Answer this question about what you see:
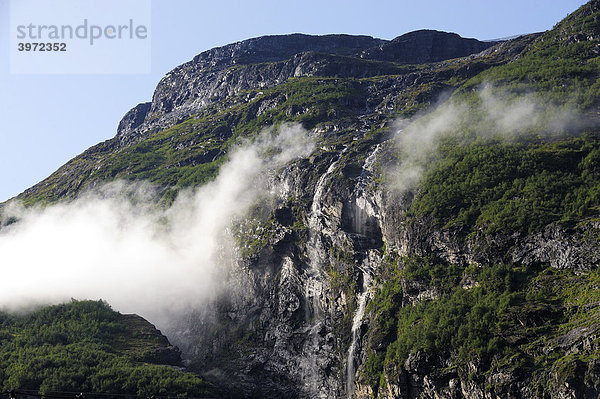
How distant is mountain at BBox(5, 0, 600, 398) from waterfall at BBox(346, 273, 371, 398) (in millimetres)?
386

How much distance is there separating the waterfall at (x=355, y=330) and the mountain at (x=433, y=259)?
386 mm

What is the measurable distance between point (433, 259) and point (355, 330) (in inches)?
987

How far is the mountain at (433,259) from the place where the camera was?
302ft

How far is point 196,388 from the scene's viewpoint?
380 feet

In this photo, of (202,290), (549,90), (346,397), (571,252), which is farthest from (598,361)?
(202,290)

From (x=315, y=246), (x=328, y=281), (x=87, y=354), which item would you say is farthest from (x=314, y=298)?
(x=87, y=354)

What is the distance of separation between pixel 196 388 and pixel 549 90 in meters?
132

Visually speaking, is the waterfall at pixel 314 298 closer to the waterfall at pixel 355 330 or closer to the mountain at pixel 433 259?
the mountain at pixel 433 259

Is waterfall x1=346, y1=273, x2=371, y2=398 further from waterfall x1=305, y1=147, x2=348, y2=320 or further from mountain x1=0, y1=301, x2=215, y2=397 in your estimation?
mountain x1=0, y1=301, x2=215, y2=397

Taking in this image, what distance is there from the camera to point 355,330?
4980 inches

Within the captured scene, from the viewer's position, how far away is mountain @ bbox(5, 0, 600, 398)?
92.0 metres

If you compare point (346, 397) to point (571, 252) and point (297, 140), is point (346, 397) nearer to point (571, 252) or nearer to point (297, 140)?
point (571, 252)

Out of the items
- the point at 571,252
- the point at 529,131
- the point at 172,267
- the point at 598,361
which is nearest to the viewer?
the point at 598,361

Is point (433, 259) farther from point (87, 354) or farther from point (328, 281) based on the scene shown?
point (87, 354)
